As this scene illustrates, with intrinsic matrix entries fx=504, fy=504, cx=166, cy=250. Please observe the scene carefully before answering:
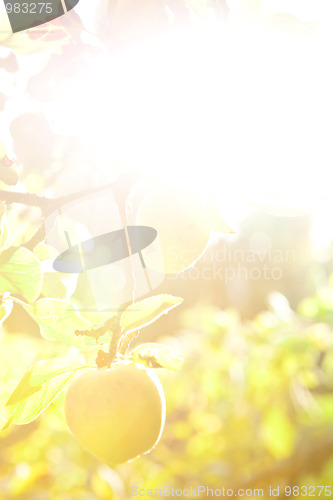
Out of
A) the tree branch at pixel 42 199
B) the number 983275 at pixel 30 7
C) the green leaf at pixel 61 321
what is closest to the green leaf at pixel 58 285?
the green leaf at pixel 61 321

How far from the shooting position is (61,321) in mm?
810

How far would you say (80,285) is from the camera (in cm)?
98

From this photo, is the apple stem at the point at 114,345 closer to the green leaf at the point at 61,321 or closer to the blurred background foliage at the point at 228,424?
the green leaf at the point at 61,321

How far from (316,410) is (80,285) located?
7.09ft

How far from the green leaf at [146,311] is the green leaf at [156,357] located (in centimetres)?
9

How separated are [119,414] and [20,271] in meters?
0.30

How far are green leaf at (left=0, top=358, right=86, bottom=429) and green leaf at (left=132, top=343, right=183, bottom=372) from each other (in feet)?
0.41

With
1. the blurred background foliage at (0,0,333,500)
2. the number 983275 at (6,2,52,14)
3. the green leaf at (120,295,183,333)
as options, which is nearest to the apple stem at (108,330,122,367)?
the green leaf at (120,295,183,333)

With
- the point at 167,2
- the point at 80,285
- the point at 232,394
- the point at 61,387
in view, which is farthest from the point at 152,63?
the point at 232,394

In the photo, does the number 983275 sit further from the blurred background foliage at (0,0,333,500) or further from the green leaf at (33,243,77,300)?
the blurred background foliage at (0,0,333,500)

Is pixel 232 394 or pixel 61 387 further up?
pixel 61 387

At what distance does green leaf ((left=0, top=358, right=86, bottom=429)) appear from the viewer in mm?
786

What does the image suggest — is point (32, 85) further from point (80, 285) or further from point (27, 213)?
point (80, 285)

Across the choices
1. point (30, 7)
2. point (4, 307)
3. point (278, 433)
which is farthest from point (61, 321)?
point (278, 433)
